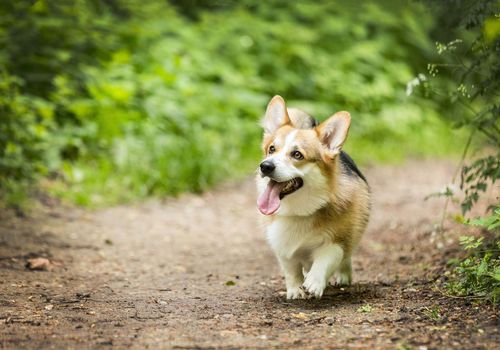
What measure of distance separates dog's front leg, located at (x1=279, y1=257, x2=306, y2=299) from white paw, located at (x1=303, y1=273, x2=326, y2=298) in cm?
27

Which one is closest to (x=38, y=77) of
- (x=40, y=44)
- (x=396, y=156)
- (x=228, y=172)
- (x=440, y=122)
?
Answer: (x=40, y=44)

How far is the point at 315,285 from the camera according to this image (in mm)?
4371

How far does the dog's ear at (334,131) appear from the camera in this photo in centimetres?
461

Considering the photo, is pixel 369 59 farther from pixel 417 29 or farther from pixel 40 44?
pixel 40 44

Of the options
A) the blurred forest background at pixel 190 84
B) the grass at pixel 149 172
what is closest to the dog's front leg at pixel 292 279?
the blurred forest background at pixel 190 84

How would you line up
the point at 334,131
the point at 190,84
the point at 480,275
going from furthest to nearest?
the point at 190,84
the point at 334,131
the point at 480,275

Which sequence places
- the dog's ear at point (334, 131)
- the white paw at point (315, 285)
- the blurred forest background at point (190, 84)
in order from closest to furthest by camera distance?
the white paw at point (315, 285)
the dog's ear at point (334, 131)
the blurred forest background at point (190, 84)

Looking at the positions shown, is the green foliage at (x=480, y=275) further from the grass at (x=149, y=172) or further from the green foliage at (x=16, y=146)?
the green foliage at (x=16, y=146)

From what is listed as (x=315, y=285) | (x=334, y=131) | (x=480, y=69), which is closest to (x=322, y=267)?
(x=315, y=285)

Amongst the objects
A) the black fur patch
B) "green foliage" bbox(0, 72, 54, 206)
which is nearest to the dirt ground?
"green foliage" bbox(0, 72, 54, 206)

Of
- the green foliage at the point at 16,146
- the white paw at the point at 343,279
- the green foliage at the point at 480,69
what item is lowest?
the green foliage at the point at 16,146

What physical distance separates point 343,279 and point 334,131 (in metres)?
1.17

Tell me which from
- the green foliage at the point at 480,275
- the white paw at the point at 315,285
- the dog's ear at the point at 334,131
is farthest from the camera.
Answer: the dog's ear at the point at 334,131

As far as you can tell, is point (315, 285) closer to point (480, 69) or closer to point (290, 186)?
point (290, 186)
